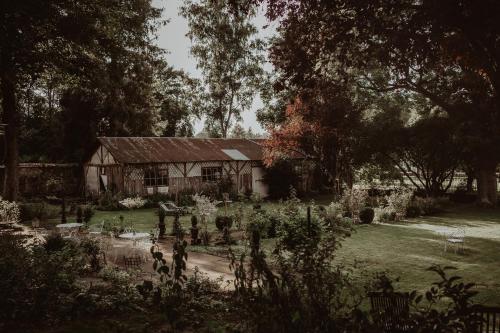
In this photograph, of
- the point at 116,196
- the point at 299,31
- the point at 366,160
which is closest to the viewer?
the point at 299,31

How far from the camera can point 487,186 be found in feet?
73.6

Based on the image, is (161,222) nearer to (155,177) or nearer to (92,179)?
(155,177)

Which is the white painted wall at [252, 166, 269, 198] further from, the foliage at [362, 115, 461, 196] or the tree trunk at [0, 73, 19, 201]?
the tree trunk at [0, 73, 19, 201]

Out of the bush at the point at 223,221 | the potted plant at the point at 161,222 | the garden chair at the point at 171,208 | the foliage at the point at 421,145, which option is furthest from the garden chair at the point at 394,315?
the foliage at the point at 421,145

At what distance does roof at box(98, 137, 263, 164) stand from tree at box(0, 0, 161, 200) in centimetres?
501

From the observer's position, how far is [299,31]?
22.0 feet

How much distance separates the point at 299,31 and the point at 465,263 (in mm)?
7896

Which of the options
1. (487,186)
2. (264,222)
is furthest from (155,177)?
(487,186)

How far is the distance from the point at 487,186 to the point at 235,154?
55.2 ft

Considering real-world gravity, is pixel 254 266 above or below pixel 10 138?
below

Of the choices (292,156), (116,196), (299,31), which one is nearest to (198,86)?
(292,156)

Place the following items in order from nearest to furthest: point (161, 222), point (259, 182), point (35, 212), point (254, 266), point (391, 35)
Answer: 1. point (254, 266)
2. point (391, 35)
3. point (161, 222)
4. point (35, 212)
5. point (259, 182)

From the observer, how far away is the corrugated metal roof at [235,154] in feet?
93.9

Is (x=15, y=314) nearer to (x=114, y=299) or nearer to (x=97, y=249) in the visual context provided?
(x=114, y=299)
